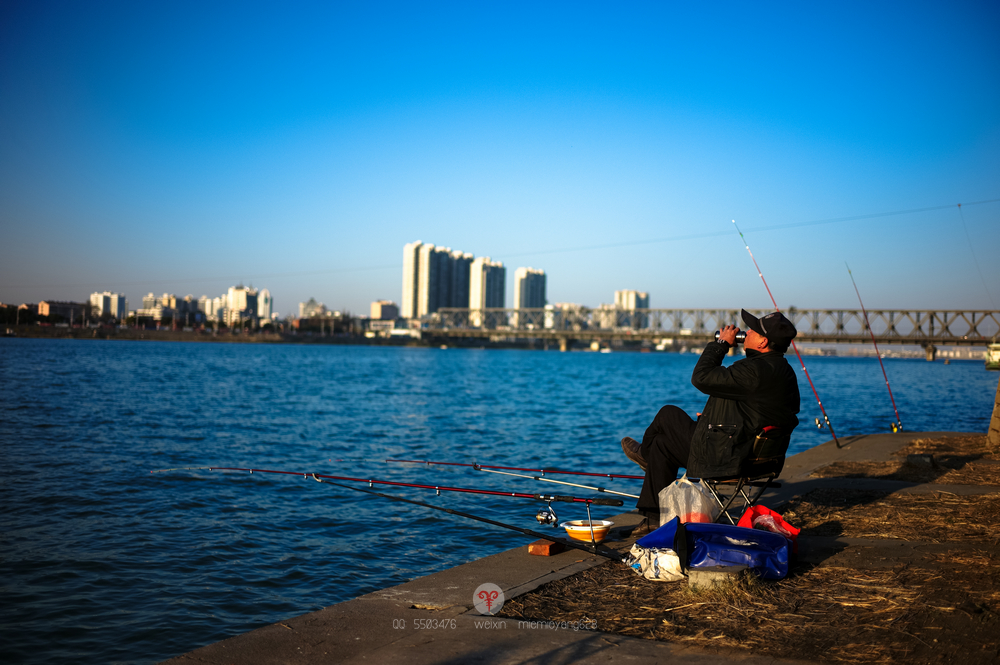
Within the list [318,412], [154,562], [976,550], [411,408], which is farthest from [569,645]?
[411,408]

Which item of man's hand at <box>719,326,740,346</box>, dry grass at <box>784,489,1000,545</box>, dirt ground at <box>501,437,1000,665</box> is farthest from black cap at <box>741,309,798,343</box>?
dry grass at <box>784,489,1000,545</box>

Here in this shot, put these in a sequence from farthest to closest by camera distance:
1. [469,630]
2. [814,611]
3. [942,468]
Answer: [942,468]
[814,611]
[469,630]

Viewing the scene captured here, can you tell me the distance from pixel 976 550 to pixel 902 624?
6.18 ft

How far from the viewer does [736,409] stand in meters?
5.24

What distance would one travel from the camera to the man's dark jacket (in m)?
5.14

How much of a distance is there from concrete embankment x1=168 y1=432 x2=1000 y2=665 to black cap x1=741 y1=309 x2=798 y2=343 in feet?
5.43

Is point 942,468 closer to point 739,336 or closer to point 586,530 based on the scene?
point 739,336

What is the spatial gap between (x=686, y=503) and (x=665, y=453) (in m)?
0.66

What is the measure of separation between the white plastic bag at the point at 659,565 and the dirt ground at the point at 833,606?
56 millimetres

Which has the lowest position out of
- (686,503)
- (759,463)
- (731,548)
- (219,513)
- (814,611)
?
(219,513)

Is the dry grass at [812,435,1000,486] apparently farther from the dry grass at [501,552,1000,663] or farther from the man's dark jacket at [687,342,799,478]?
the man's dark jacket at [687,342,799,478]

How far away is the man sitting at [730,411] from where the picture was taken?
5.16 metres

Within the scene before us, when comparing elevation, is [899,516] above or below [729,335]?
below

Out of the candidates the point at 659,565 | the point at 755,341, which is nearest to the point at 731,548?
the point at 659,565
